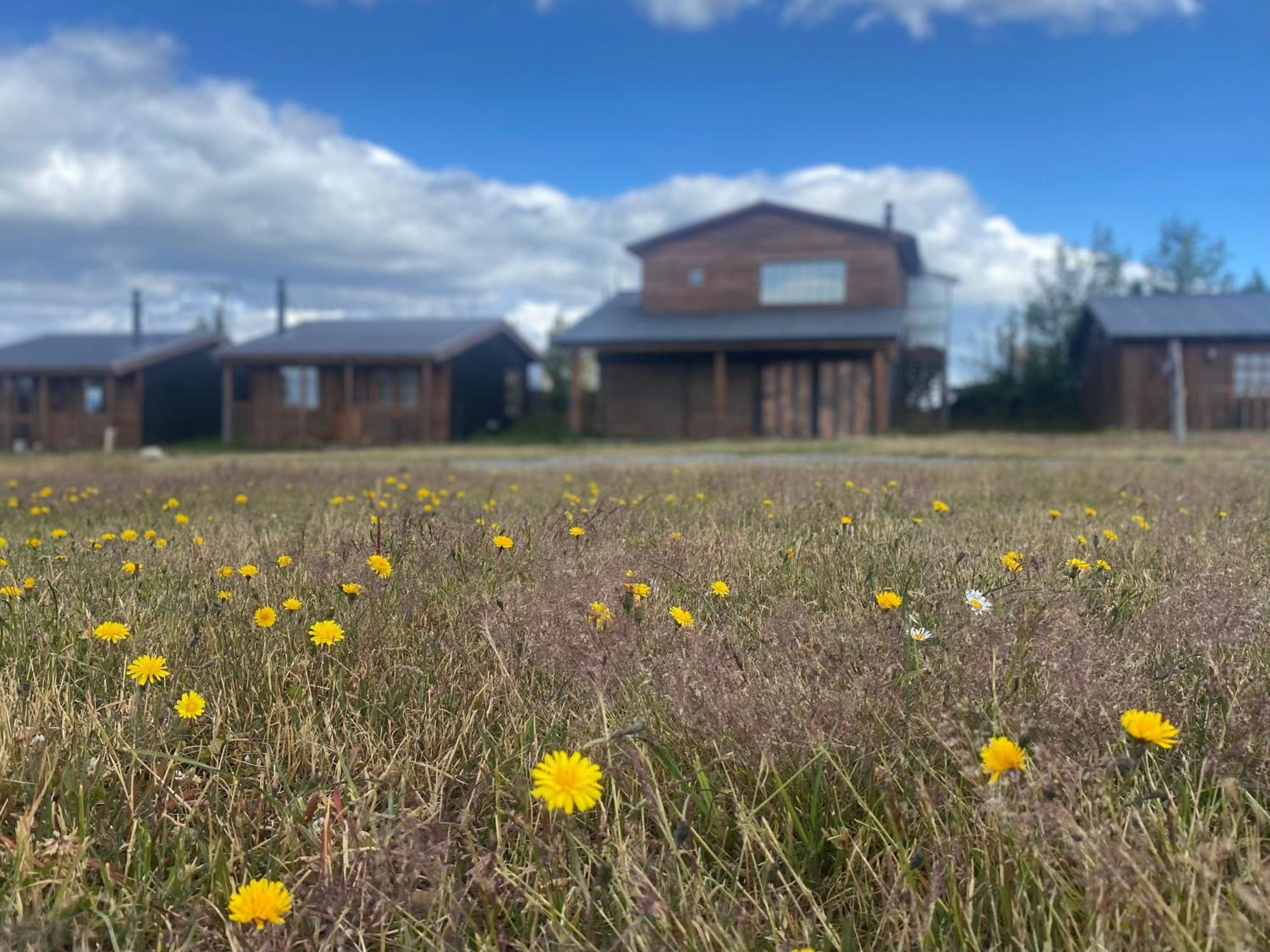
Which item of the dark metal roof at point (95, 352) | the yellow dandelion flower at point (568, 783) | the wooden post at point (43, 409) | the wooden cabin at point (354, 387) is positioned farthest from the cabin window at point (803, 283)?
the yellow dandelion flower at point (568, 783)

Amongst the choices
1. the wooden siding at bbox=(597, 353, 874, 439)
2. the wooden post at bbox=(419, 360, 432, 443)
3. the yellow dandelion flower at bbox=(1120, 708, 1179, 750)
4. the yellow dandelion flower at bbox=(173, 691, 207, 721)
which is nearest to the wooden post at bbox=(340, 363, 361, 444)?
the wooden post at bbox=(419, 360, 432, 443)

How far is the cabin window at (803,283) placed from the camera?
24.7 m

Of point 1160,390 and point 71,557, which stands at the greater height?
point 1160,390

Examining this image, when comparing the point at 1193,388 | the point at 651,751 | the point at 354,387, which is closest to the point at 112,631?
the point at 651,751

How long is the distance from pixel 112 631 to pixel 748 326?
71.4ft

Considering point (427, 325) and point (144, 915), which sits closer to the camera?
point (144, 915)

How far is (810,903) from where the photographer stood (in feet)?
5.43

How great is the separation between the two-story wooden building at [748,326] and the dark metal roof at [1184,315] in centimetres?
584

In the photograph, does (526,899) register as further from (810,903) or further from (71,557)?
(71,557)

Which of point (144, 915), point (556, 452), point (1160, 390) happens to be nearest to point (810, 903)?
point (144, 915)

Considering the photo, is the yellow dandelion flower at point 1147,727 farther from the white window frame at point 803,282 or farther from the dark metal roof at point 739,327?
the white window frame at point 803,282

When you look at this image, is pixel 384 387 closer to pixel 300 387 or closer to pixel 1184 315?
pixel 300 387

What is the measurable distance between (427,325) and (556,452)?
14.8m

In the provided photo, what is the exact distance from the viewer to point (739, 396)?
24719 millimetres
